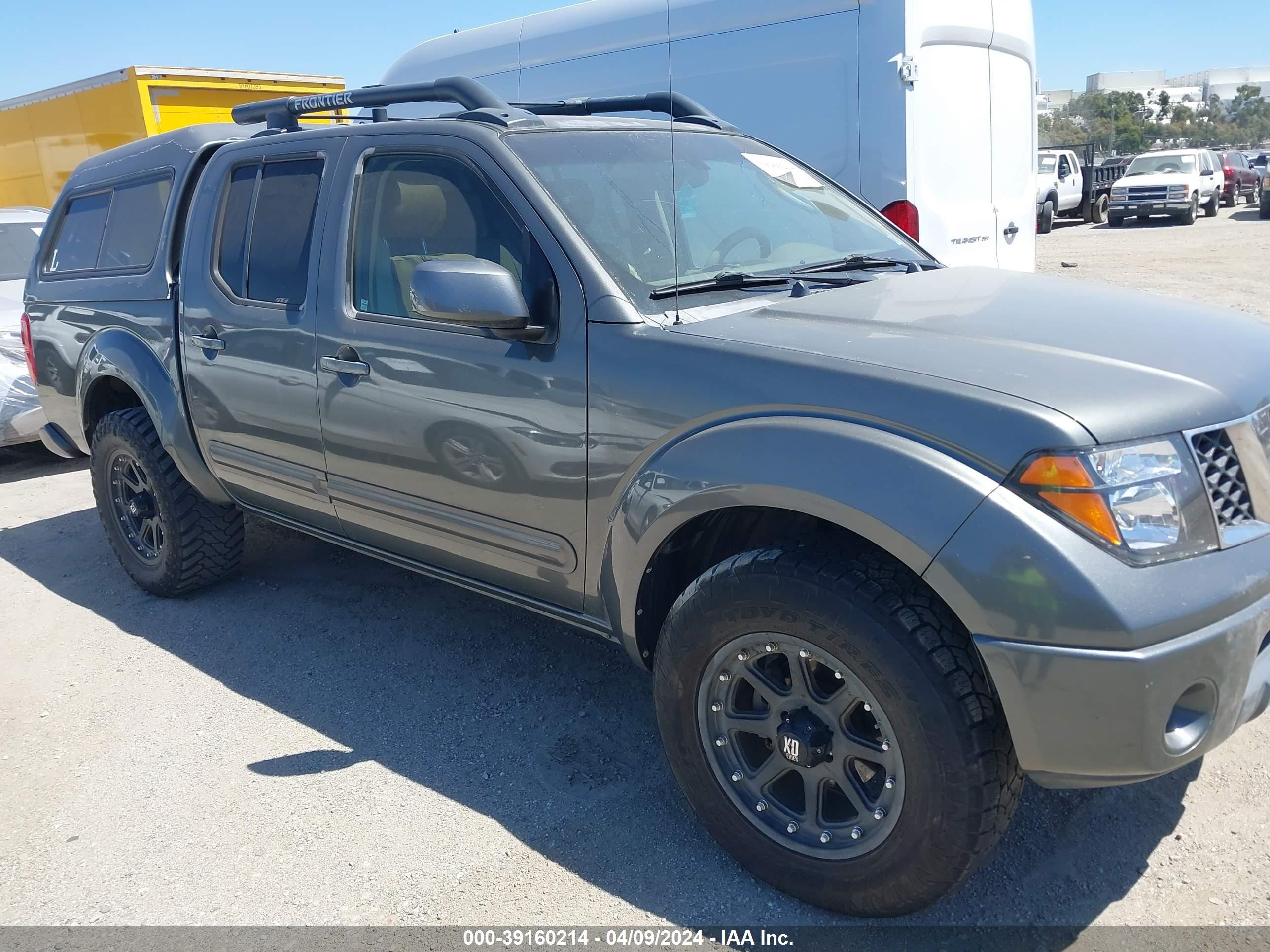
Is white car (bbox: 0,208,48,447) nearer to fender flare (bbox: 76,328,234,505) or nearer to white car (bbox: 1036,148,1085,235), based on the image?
fender flare (bbox: 76,328,234,505)

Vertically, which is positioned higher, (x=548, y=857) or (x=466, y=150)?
(x=466, y=150)

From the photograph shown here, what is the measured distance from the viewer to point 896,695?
2221 mm

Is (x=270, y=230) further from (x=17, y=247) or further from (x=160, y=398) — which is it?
(x=17, y=247)

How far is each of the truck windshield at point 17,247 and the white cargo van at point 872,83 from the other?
15.2 ft

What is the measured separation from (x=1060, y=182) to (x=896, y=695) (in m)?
26.6

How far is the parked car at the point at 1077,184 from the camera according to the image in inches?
961

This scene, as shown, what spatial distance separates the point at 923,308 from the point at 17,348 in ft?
22.6

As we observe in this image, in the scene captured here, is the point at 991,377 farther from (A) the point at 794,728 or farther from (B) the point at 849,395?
(A) the point at 794,728

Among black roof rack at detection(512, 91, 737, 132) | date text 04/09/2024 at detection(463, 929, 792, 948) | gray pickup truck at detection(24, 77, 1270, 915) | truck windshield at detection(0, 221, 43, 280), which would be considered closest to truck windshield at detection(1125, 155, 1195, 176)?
truck windshield at detection(0, 221, 43, 280)

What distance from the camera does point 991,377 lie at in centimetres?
221

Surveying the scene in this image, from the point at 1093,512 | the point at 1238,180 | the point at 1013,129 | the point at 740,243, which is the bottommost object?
the point at 1093,512

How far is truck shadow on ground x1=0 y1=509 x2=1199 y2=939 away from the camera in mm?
2613

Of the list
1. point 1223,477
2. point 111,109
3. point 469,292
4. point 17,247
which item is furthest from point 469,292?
point 111,109

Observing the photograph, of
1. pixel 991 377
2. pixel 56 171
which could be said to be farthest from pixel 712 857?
pixel 56 171
